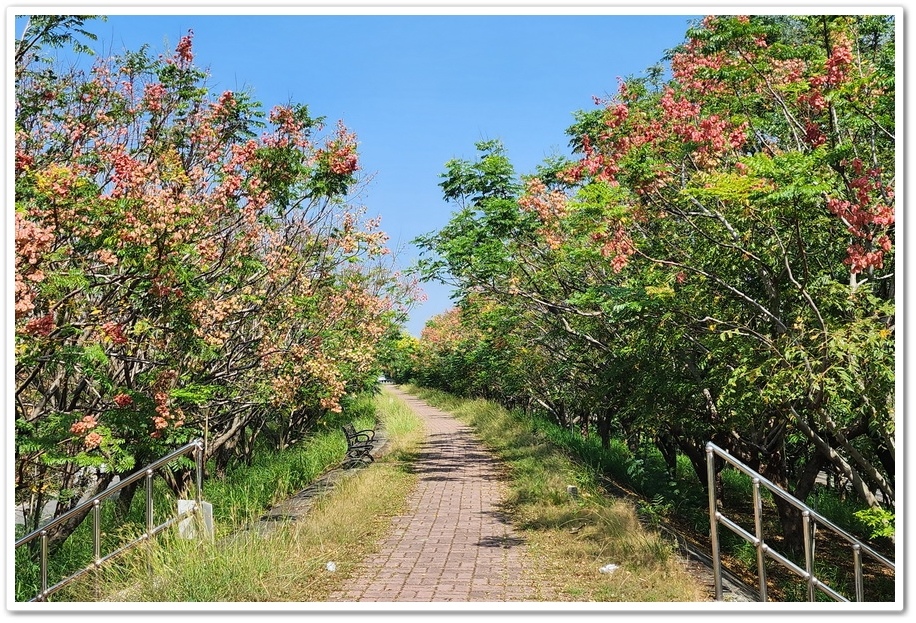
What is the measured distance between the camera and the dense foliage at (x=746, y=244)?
246 inches

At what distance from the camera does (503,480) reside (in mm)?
13562

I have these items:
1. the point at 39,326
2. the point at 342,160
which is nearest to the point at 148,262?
the point at 39,326

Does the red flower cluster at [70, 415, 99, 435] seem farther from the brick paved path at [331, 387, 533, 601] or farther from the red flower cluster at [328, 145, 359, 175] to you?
the red flower cluster at [328, 145, 359, 175]

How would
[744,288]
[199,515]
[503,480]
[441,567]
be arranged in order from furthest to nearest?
1. [503,480]
2. [744,288]
3. [441,567]
4. [199,515]

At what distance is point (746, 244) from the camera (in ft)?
24.3

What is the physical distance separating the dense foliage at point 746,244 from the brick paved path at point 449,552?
2443mm

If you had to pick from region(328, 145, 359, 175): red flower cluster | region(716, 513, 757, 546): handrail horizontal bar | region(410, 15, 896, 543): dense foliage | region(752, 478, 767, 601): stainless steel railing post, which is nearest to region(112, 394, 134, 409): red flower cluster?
region(328, 145, 359, 175): red flower cluster

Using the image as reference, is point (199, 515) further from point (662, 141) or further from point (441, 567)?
point (662, 141)

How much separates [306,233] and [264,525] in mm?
3819

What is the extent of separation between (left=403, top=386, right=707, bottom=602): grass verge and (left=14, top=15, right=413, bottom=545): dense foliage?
3.41 meters

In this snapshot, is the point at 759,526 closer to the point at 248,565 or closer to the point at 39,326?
the point at 248,565

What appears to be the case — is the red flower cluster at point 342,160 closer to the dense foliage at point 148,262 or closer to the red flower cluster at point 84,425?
the dense foliage at point 148,262

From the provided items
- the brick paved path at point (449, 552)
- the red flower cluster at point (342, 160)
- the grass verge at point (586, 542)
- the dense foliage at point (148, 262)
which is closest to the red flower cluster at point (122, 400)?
the dense foliage at point (148, 262)
